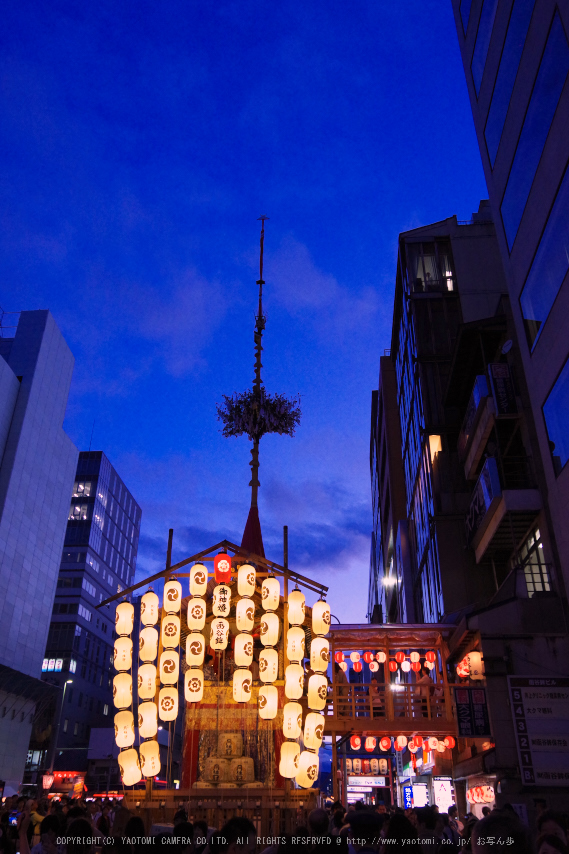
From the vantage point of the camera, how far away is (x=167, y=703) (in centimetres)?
1752

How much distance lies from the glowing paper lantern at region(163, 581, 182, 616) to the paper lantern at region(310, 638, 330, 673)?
4.11 m

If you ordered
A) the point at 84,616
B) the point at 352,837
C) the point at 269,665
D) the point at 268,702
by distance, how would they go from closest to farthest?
1. the point at 352,837
2. the point at 268,702
3. the point at 269,665
4. the point at 84,616

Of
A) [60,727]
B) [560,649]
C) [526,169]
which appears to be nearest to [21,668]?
[60,727]

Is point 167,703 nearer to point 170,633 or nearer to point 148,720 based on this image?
point 148,720

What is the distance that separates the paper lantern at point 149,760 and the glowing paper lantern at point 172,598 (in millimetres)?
3546

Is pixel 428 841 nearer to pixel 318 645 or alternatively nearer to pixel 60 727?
pixel 318 645

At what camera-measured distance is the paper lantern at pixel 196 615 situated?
18.3 meters

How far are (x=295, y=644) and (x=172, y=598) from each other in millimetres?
3865

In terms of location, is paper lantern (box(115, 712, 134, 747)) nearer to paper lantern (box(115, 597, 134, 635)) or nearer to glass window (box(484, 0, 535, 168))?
paper lantern (box(115, 597, 134, 635))

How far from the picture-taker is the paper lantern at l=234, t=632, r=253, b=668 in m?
17.6

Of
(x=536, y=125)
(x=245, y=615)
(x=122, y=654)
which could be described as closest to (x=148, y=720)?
(x=122, y=654)

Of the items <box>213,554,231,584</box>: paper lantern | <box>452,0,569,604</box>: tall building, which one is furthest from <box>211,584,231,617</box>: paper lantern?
<box>452,0,569,604</box>: tall building

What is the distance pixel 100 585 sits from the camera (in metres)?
75.3

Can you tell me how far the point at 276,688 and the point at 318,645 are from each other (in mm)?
1692
